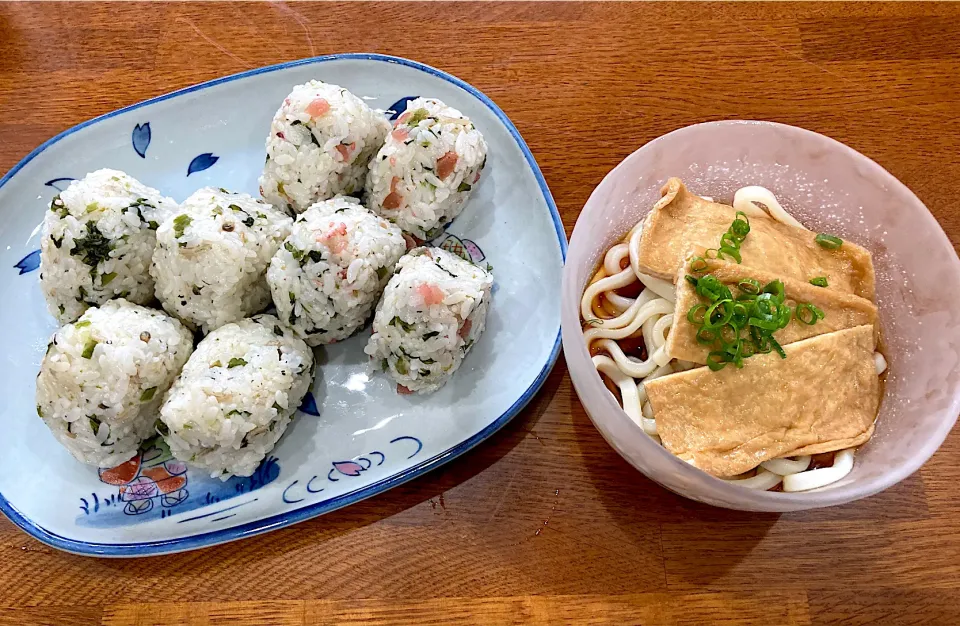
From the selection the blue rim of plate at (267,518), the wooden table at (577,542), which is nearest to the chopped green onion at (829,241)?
the wooden table at (577,542)

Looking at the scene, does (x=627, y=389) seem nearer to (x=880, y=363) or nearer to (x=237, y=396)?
(x=880, y=363)

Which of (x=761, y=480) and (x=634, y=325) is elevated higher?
(x=634, y=325)

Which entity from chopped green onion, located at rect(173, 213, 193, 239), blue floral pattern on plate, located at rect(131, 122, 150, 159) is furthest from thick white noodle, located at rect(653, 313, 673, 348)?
blue floral pattern on plate, located at rect(131, 122, 150, 159)

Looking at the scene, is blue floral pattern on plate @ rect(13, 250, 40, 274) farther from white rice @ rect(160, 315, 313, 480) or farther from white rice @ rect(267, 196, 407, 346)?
white rice @ rect(267, 196, 407, 346)

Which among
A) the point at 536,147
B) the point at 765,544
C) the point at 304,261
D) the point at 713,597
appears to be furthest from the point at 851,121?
the point at 304,261

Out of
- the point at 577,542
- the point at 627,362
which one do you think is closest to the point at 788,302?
the point at 627,362

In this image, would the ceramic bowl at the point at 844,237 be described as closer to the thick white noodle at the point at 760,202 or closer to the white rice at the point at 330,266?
the thick white noodle at the point at 760,202

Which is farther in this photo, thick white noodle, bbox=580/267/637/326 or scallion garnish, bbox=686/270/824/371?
thick white noodle, bbox=580/267/637/326
